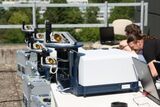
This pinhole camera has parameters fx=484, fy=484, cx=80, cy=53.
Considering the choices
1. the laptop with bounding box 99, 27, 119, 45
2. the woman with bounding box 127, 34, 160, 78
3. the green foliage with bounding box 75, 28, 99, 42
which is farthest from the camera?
the green foliage with bounding box 75, 28, 99, 42

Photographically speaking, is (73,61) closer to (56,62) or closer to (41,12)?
(56,62)

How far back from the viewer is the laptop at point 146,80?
318cm

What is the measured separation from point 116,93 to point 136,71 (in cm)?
23

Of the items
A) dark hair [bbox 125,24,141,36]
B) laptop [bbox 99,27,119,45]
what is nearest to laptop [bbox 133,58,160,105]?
dark hair [bbox 125,24,141,36]

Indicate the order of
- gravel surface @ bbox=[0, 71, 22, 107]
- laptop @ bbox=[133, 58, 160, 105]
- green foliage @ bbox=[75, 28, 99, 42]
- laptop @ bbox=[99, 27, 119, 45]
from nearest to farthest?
laptop @ bbox=[133, 58, 160, 105]
gravel surface @ bbox=[0, 71, 22, 107]
laptop @ bbox=[99, 27, 119, 45]
green foliage @ bbox=[75, 28, 99, 42]

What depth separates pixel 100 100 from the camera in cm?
335

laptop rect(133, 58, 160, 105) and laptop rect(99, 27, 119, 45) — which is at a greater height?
laptop rect(133, 58, 160, 105)

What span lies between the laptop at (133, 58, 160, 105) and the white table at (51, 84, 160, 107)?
4 centimetres

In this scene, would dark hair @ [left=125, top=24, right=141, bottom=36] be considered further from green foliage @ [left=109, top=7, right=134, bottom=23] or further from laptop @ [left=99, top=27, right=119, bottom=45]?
green foliage @ [left=109, top=7, right=134, bottom=23]

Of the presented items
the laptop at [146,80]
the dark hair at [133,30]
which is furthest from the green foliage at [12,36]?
the laptop at [146,80]

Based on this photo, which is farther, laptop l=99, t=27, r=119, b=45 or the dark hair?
laptop l=99, t=27, r=119, b=45

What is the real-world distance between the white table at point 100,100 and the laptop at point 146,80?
41 mm

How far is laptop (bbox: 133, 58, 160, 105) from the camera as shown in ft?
10.4

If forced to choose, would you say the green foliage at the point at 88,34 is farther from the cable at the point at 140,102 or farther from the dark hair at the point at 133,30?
the cable at the point at 140,102
